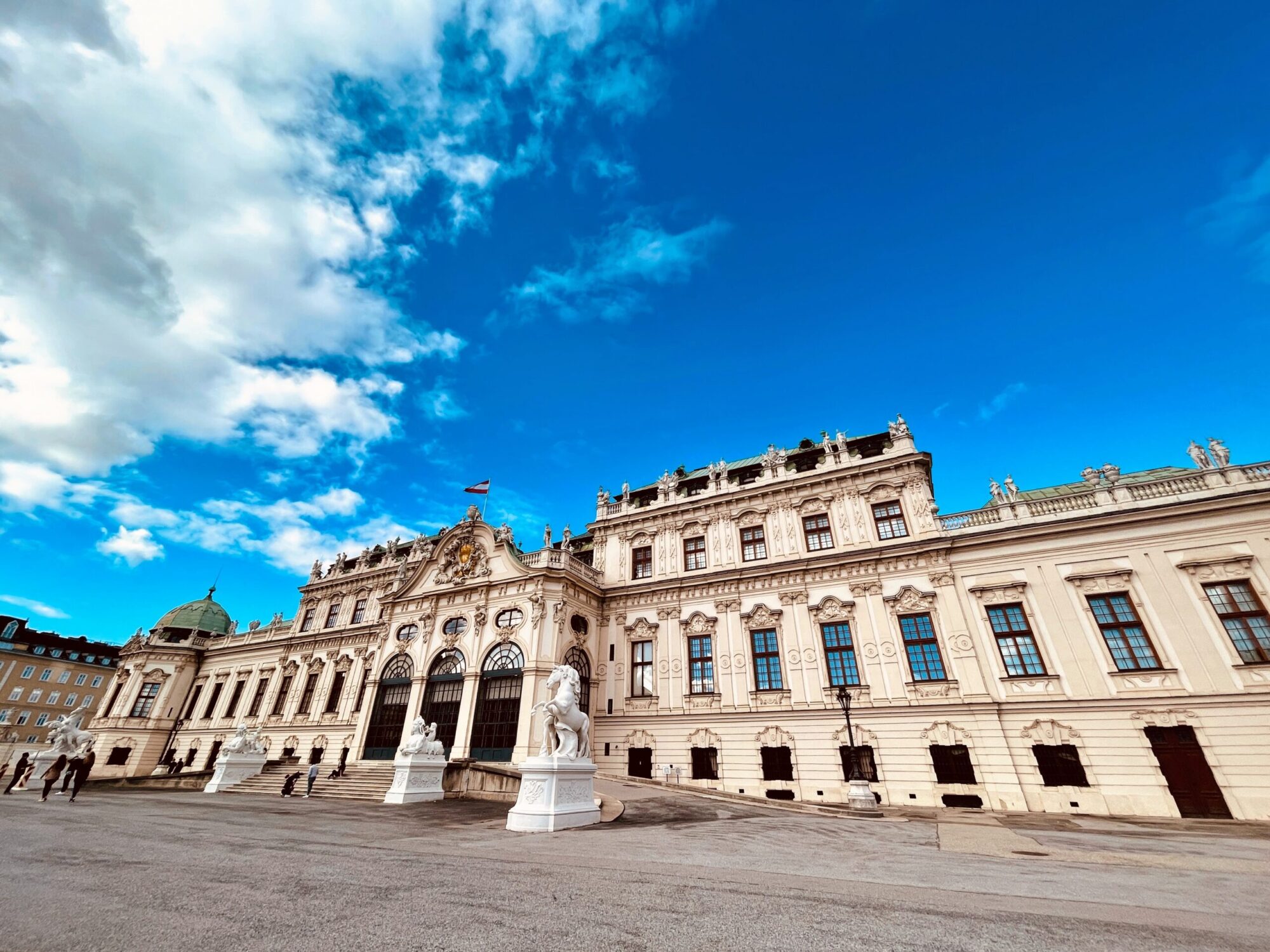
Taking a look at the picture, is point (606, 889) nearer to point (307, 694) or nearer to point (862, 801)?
point (862, 801)

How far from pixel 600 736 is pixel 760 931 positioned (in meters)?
25.0

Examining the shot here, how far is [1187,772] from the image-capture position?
1805 centimetres

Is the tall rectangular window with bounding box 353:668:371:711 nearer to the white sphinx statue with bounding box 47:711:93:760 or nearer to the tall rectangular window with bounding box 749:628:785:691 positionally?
the white sphinx statue with bounding box 47:711:93:760

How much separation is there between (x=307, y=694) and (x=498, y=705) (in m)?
21.9

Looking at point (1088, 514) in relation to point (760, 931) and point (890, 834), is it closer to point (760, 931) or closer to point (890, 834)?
point (890, 834)

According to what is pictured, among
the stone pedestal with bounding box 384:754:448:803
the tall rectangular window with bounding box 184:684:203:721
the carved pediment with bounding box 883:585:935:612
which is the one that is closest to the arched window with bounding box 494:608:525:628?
the stone pedestal with bounding box 384:754:448:803

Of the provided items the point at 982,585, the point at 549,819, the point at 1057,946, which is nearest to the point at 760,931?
the point at 1057,946

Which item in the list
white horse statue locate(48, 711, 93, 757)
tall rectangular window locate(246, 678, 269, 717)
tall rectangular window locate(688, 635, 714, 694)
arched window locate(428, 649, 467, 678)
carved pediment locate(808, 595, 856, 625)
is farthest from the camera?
tall rectangular window locate(246, 678, 269, 717)

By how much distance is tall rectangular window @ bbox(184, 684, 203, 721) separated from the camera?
44.3m

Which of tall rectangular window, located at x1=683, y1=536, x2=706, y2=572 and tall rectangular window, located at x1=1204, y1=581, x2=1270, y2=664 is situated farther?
tall rectangular window, located at x1=683, y1=536, x2=706, y2=572

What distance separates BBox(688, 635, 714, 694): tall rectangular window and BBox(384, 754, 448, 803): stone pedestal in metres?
12.0

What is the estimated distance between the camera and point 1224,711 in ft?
59.0

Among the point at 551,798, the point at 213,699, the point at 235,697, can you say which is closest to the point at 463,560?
the point at 551,798

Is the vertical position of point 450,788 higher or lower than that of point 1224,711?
lower
